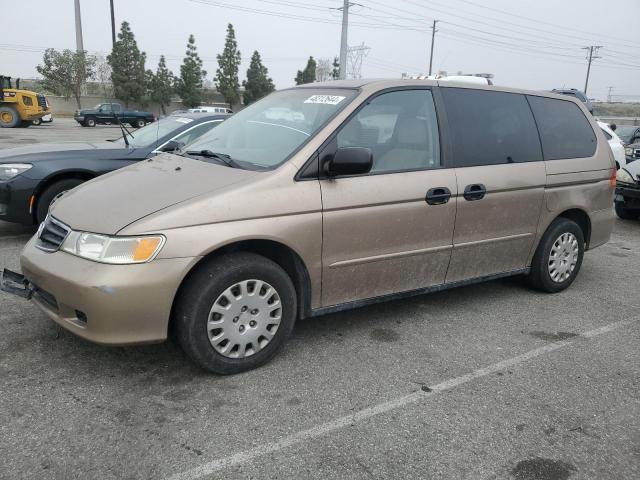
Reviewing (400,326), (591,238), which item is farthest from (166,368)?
(591,238)

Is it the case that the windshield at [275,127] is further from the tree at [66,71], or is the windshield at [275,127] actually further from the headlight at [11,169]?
the tree at [66,71]

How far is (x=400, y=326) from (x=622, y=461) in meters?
1.77

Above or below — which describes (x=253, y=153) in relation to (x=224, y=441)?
above

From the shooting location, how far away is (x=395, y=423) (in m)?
2.83

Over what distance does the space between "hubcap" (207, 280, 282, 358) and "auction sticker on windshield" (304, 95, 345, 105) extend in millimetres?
1355

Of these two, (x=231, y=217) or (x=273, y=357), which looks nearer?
(x=231, y=217)

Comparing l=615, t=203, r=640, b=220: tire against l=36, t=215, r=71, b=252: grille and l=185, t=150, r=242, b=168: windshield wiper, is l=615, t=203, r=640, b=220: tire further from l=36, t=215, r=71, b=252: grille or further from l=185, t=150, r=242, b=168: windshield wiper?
l=36, t=215, r=71, b=252: grille

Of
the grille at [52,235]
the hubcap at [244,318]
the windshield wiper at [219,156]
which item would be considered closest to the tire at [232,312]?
the hubcap at [244,318]

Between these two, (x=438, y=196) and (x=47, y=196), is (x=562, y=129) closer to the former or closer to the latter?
(x=438, y=196)

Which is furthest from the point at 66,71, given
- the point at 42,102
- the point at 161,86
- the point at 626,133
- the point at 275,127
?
the point at 275,127

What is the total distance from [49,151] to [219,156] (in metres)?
3.31

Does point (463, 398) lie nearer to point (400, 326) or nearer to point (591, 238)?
point (400, 326)

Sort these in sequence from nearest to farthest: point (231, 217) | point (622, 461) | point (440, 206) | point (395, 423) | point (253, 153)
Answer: point (622, 461) < point (395, 423) < point (231, 217) < point (253, 153) < point (440, 206)

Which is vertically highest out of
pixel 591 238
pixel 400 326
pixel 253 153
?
pixel 253 153
